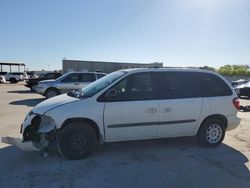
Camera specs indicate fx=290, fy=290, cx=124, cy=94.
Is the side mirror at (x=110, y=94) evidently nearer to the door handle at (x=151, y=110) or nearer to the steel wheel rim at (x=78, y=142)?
the door handle at (x=151, y=110)

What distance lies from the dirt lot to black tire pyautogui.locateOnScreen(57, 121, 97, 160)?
178mm

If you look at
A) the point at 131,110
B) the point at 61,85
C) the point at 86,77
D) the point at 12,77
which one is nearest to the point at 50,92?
the point at 61,85

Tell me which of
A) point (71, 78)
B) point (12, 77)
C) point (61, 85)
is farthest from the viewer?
point (12, 77)

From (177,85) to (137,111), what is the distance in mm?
1204

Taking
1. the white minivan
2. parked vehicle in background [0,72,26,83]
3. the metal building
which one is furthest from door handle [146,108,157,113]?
parked vehicle in background [0,72,26,83]

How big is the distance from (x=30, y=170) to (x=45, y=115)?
1040 millimetres

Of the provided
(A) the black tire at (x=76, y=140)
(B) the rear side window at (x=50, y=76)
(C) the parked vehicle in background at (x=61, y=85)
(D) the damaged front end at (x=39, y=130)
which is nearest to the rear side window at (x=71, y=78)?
(C) the parked vehicle in background at (x=61, y=85)

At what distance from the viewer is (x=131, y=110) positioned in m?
5.86

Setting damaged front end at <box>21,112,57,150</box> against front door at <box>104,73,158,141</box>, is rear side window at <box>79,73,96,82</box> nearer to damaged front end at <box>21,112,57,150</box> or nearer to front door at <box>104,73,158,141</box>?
front door at <box>104,73,158,141</box>

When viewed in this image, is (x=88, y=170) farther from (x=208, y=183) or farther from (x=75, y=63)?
(x=75, y=63)

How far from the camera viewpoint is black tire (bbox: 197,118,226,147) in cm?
666

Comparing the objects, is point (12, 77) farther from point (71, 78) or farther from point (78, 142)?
point (78, 142)

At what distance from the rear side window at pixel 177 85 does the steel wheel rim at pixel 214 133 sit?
860mm

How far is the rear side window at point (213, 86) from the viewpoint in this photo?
6.68 metres
